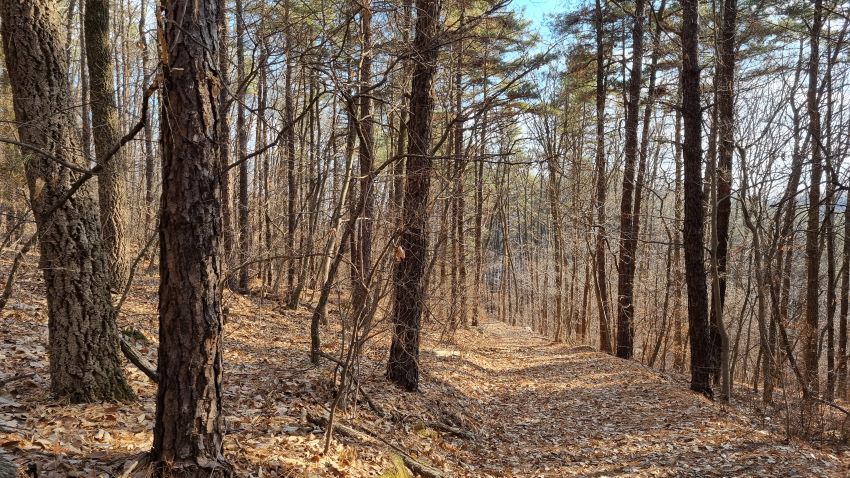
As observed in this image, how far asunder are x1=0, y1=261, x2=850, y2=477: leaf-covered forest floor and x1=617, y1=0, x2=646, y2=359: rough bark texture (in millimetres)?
2694

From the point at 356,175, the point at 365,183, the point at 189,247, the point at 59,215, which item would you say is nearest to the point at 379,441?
the point at 365,183

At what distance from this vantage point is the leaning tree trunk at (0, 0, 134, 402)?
3.70 metres

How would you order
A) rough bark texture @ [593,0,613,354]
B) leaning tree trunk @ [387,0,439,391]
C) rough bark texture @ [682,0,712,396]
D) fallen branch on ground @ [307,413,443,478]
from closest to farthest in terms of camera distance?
1. fallen branch on ground @ [307,413,443,478]
2. leaning tree trunk @ [387,0,439,391]
3. rough bark texture @ [682,0,712,396]
4. rough bark texture @ [593,0,613,354]

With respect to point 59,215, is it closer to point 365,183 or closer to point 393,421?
point 365,183

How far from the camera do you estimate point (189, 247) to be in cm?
279

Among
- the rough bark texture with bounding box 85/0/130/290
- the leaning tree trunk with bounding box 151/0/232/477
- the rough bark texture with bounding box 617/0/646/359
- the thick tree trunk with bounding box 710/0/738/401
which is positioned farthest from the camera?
the rough bark texture with bounding box 617/0/646/359

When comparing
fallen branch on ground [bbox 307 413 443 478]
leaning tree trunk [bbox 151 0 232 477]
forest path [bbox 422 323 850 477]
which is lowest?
forest path [bbox 422 323 850 477]

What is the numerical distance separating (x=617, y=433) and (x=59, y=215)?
6.92m

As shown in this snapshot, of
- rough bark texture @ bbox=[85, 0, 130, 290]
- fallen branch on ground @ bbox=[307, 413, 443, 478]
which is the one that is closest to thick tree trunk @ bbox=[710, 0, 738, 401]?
fallen branch on ground @ bbox=[307, 413, 443, 478]

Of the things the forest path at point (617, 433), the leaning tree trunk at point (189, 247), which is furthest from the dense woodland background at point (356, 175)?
the forest path at point (617, 433)

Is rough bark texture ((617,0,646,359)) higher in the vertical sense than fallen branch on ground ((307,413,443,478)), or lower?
higher

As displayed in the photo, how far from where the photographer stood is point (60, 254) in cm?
374

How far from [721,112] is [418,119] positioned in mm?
7016

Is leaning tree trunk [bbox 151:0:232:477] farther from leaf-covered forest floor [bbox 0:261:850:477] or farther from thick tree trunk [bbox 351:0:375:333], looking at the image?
thick tree trunk [bbox 351:0:375:333]
